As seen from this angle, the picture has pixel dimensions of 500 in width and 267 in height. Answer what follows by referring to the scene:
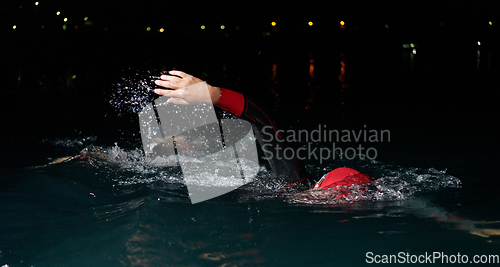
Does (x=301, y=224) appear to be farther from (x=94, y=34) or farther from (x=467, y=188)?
(x=94, y=34)

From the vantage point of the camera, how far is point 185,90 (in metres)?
3.06

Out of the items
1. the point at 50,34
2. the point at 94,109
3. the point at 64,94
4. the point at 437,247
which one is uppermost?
the point at 50,34

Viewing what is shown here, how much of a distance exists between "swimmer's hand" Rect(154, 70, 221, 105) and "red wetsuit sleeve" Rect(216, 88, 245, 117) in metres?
0.13

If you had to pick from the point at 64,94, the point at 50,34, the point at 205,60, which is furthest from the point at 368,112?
the point at 205,60

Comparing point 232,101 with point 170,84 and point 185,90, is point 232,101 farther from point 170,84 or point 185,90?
point 170,84

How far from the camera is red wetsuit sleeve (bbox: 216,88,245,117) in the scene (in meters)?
3.33

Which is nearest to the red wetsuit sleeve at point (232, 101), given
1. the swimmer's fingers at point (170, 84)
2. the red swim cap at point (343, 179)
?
the swimmer's fingers at point (170, 84)

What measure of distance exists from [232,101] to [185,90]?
19.3 inches

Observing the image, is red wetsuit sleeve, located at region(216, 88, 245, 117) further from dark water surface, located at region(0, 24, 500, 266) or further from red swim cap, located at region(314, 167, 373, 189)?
red swim cap, located at region(314, 167, 373, 189)

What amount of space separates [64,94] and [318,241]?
638 inches

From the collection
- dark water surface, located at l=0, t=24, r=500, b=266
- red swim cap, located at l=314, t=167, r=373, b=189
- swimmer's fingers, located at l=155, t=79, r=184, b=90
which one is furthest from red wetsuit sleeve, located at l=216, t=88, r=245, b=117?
red swim cap, located at l=314, t=167, r=373, b=189

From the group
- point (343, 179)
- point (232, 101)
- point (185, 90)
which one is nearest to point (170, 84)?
point (185, 90)

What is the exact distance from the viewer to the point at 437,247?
268 cm

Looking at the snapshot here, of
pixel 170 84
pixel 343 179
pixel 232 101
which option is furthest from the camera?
pixel 343 179
